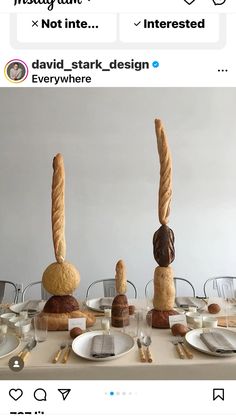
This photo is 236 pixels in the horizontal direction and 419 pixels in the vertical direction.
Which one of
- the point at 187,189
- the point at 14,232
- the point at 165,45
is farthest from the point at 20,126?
the point at 165,45

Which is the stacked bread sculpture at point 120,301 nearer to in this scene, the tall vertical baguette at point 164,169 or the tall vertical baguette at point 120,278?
the tall vertical baguette at point 120,278

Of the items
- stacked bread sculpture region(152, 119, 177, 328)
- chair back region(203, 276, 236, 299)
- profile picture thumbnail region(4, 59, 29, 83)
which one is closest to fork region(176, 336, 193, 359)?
stacked bread sculpture region(152, 119, 177, 328)

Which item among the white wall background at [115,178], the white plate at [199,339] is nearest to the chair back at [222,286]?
the white wall background at [115,178]

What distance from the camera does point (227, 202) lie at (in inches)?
106

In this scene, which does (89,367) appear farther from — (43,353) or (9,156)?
(9,156)

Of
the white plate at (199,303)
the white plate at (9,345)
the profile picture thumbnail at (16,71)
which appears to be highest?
the profile picture thumbnail at (16,71)

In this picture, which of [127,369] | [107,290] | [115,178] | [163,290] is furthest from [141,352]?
[115,178]

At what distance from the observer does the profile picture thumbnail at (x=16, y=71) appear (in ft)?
3.46

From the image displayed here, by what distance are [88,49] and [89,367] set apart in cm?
96

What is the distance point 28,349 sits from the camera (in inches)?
41.9

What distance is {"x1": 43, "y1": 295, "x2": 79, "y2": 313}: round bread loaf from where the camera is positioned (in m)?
1.31

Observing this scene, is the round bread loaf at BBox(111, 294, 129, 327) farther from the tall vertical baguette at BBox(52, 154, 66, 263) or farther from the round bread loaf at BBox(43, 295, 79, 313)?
the tall vertical baguette at BBox(52, 154, 66, 263)
